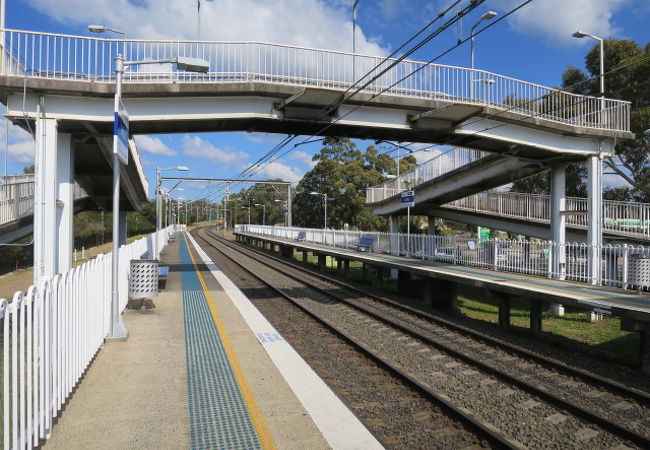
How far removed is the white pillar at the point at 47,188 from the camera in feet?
36.4

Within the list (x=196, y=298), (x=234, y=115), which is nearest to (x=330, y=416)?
(x=196, y=298)

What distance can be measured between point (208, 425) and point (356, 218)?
5326 cm

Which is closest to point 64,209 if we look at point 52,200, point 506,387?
point 52,200

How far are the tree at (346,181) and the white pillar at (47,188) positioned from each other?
4383 centimetres

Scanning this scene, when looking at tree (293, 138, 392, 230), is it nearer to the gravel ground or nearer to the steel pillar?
the steel pillar

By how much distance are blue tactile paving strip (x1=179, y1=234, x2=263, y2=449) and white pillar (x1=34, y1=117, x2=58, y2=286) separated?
4679 millimetres

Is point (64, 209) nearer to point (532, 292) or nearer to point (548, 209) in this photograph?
point (532, 292)

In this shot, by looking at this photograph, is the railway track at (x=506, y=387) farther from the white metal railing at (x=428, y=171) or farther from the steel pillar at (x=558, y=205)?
the white metal railing at (x=428, y=171)

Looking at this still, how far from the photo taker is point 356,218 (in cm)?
5762

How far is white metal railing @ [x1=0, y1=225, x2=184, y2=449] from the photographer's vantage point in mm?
3526

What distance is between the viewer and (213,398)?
541cm

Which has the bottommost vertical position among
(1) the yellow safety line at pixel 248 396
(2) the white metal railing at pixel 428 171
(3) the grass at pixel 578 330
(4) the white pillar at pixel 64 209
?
(3) the grass at pixel 578 330

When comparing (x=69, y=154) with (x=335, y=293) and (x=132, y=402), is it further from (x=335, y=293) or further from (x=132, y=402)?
(x=132, y=402)

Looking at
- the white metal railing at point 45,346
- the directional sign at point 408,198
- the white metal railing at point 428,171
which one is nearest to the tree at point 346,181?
the white metal railing at point 428,171
